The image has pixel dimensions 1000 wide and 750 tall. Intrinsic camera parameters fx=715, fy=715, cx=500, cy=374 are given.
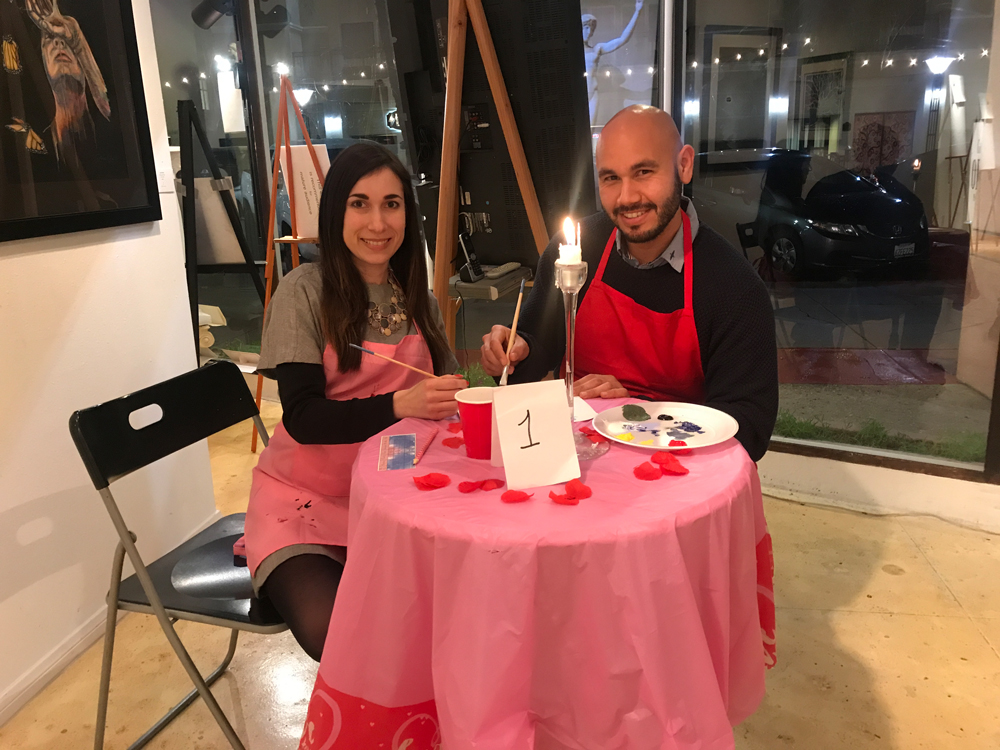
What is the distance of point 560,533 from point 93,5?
82.9 inches

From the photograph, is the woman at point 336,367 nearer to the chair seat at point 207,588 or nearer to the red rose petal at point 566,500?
the chair seat at point 207,588

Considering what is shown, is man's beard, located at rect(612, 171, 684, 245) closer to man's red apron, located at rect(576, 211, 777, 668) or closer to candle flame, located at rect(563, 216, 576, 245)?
man's red apron, located at rect(576, 211, 777, 668)

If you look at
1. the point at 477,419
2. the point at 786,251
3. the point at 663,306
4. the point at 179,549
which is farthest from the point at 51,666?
the point at 786,251

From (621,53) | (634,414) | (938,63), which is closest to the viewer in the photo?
(634,414)

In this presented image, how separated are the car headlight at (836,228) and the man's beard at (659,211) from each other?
158cm

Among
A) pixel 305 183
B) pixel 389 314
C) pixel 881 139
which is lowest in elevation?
pixel 389 314

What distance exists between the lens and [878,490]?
2.88 meters

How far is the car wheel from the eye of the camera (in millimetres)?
3205

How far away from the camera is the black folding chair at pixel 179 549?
1454 mm

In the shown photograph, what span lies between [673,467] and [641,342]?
26.8 inches

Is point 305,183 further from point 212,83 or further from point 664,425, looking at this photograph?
point 664,425

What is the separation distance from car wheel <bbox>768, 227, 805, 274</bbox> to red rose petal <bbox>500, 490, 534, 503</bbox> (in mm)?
2579

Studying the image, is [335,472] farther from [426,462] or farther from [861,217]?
[861,217]

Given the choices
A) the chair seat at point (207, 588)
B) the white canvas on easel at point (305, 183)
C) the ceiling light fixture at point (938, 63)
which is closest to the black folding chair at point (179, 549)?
the chair seat at point (207, 588)
